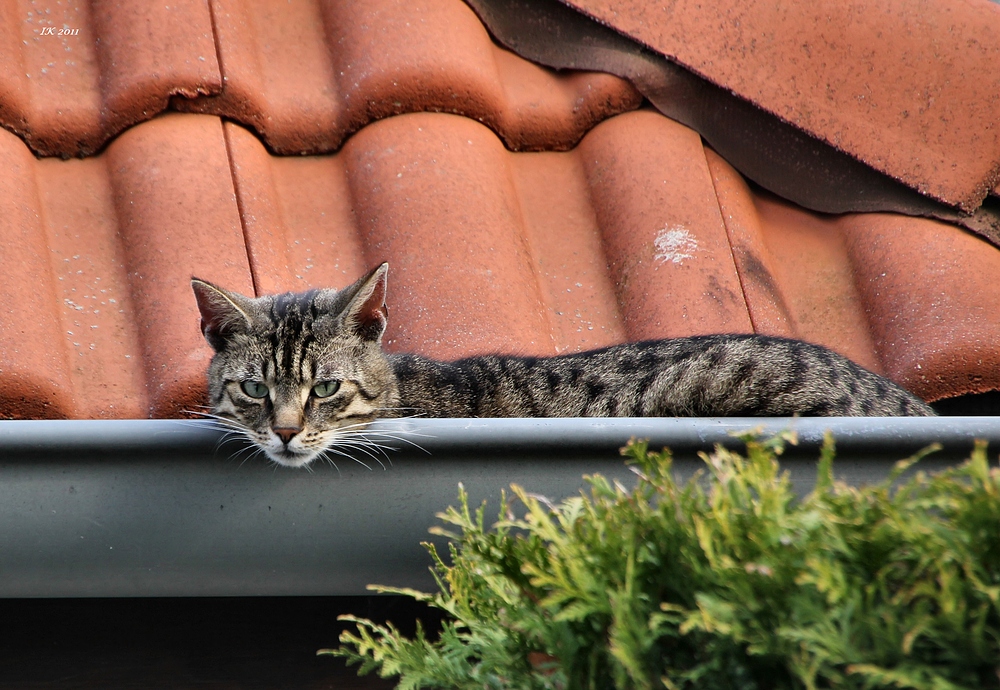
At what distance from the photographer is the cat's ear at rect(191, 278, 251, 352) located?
2246mm

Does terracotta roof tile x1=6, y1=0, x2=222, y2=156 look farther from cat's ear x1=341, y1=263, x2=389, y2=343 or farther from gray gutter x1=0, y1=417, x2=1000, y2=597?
gray gutter x1=0, y1=417, x2=1000, y2=597

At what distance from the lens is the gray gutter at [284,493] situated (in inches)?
64.9

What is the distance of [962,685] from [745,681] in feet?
0.72

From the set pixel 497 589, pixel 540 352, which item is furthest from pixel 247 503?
pixel 540 352

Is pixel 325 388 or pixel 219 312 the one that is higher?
pixel 219 312

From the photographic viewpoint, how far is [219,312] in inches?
92.3

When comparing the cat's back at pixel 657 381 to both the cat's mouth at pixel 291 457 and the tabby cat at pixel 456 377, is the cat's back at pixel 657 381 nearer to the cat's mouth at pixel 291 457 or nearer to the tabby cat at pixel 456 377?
the tabby cat at pixel 456 377

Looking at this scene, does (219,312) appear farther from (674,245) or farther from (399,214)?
(674,245)

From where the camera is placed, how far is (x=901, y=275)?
2.67 meters

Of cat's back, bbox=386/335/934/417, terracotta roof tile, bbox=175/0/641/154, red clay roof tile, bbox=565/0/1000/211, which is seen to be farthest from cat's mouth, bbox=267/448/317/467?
red clay roof tile, bbox=565/0/1000/211

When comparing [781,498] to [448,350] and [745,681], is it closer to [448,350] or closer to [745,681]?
[745,681]

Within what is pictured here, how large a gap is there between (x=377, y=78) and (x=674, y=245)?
976 millimetres

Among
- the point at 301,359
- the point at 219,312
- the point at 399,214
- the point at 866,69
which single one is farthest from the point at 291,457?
the point at 866,69

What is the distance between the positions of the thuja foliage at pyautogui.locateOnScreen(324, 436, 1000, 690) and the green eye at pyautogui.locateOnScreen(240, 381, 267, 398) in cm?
146
